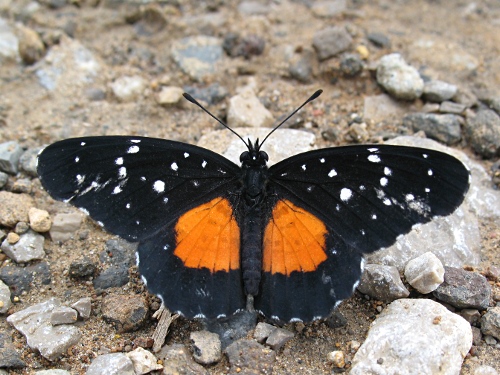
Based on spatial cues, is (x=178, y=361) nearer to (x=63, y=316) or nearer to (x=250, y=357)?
(x=250, y=357)

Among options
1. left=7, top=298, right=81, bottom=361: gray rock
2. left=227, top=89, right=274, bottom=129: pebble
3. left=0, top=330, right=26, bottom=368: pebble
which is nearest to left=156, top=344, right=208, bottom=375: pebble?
left=7, top=298, right=81, bottom=361: gray rock

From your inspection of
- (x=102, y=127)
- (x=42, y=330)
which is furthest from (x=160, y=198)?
(x=102, y=127)

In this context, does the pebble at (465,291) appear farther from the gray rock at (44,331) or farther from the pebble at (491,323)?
the gray rock at (44,331)

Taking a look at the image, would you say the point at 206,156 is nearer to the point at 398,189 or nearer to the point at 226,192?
the point at 226,192

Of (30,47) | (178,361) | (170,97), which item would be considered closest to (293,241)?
(178,361)

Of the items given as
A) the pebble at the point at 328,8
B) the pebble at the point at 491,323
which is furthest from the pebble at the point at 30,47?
the pebble at the point at 491,323

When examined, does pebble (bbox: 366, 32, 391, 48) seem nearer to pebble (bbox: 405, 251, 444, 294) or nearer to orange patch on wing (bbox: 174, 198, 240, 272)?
pebble (bbox: 405, 251, 444, 294)

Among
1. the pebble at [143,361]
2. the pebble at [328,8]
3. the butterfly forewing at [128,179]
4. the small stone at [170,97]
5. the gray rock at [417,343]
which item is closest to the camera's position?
the gray rock at [417,343]
